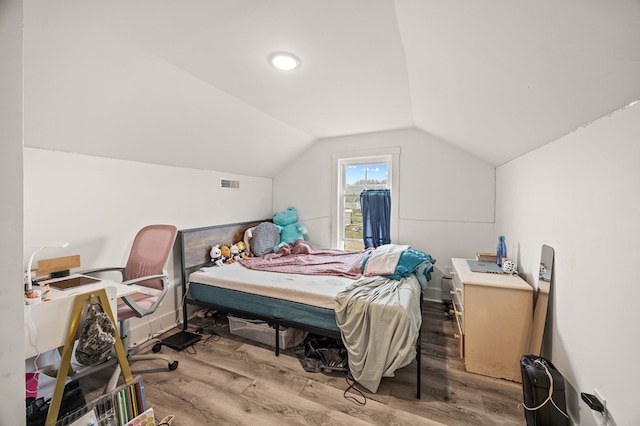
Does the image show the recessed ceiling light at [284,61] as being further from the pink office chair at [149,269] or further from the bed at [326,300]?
the bed at [326,300]

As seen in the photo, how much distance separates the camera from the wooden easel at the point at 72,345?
4.34ft

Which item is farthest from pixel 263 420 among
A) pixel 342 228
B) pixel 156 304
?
pixel 342 228

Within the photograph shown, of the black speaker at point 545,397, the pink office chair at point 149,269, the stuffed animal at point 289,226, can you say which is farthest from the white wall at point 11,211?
the stuffed animal at point 289,226

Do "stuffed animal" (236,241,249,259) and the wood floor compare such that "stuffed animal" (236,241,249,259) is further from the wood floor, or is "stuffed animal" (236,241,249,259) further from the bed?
the wood floor

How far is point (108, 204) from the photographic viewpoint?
2326 mm

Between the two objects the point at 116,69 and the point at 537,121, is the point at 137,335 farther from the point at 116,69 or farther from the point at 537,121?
the point at 537,121

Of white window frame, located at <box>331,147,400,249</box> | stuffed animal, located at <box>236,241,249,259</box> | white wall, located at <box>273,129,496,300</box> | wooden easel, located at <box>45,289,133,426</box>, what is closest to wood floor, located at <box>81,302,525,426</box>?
wooden easel, located at <box>45,289,133,426</box>

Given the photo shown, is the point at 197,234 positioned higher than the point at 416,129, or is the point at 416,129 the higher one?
the point at 416,129

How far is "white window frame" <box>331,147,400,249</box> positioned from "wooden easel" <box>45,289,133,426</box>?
295 cm

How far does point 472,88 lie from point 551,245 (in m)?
1.18

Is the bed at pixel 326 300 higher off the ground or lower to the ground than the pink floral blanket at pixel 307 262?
lower

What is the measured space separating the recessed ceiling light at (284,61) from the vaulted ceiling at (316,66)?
55 millimetres

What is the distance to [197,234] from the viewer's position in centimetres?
307

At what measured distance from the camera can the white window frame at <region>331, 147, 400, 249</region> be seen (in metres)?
3.72
